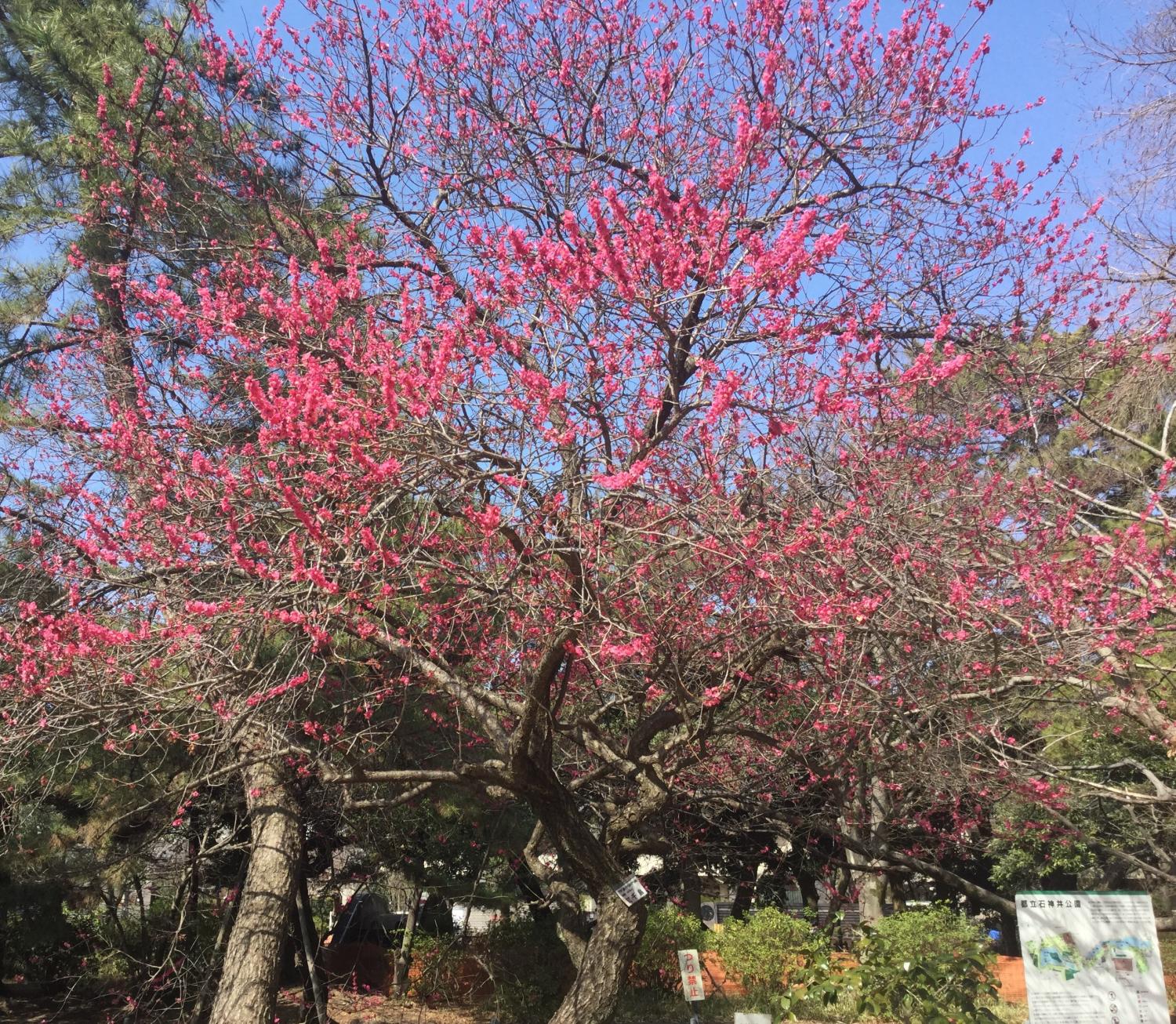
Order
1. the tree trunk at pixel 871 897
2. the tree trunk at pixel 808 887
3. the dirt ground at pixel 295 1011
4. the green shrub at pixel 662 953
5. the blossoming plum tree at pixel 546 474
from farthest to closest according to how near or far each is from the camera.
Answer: the tree trunk at pixel 808 887, the tree trunk at pixel 871 897, the green shrub at pixel 662 953, the dirt ground at pixel 295 1011, the blossoming plum tree at pixel 546 474

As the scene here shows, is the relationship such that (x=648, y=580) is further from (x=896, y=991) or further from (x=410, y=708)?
(x=410, y=708)

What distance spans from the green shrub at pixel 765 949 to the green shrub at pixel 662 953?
44 cm

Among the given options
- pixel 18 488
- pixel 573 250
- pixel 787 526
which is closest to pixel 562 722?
pixel 787 526

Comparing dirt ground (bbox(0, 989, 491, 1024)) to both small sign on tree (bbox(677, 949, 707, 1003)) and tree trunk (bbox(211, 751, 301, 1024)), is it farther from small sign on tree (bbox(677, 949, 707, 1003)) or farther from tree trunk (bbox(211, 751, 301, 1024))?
small sign on tree (bbox(677, 949, 707, 1003))

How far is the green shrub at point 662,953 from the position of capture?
36.5 feet

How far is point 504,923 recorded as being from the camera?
10.8 meters

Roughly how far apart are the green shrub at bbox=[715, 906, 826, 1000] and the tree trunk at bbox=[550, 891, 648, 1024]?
4.85 meters

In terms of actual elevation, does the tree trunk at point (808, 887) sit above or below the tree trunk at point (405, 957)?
above

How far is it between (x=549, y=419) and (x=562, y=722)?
2.61 metres

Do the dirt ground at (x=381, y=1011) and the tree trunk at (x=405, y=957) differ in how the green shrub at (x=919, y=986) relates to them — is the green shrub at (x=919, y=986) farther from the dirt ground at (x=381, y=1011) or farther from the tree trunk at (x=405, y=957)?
the tree trunk at (x=405, y=957)

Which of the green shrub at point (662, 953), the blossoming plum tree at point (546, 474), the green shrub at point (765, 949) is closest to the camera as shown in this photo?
the blossoming plum tree at point (546, 474)

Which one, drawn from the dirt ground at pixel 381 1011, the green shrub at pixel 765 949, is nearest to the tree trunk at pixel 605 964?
the dirt ground at pixel 381 1011

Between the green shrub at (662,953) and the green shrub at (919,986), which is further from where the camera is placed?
the green shrub at (662,953)

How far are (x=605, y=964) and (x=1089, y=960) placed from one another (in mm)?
2707
